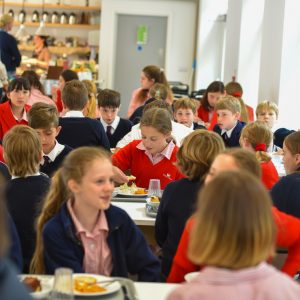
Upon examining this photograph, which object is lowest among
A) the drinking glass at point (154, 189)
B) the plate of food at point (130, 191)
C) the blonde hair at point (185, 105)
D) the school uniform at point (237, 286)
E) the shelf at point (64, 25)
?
the plate of food at point (130, 191)

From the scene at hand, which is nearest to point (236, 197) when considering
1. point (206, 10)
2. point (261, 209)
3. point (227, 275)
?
point (261, 209)

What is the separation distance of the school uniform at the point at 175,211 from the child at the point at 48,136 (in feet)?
4.14

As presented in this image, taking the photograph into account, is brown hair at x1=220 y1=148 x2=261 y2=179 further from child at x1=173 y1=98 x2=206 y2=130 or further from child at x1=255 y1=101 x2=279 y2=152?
child at x1=255 y1=101 x2=279 y2=152

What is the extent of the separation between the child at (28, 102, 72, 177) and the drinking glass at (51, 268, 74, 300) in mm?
2243

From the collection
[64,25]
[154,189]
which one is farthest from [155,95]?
[64,25]

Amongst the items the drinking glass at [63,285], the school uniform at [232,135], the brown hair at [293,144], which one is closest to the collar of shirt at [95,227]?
the drinking glass at [63,285]

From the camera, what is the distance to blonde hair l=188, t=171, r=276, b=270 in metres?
1.90

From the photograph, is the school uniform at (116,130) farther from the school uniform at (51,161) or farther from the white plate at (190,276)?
the white plate at (190,276)

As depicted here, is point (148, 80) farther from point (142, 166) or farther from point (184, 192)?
point (184, 192)

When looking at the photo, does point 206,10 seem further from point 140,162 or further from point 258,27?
point 140,162

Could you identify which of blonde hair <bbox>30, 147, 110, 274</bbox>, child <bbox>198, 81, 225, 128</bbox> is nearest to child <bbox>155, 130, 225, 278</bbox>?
blonde hair <bbox>30, 147, 110, 274</bbox>

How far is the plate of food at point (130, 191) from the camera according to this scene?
14.6 feet

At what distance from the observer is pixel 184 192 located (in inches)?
139

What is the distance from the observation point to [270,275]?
6.53 feet
